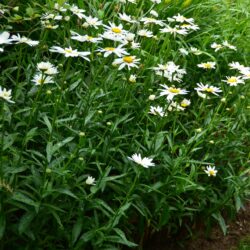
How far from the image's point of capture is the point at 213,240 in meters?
2.74

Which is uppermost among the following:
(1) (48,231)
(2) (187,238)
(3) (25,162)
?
(3) (25,162)

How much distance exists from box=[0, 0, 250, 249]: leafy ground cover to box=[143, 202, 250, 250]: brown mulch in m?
0.07

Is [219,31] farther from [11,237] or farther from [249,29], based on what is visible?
[11,237]

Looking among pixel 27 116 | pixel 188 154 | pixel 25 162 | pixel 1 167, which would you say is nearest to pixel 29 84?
pixel 27 116

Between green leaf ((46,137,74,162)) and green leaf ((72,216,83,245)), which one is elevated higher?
green leaf ((46,137,74,162))

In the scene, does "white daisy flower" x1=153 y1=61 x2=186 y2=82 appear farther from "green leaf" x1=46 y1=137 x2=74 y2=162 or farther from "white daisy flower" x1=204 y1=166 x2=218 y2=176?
"green leaf" x1=46 y1=137 x2=74 y2=162

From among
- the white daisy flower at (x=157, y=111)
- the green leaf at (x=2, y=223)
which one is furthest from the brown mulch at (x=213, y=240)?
the green leaf at (x=2, y=223)

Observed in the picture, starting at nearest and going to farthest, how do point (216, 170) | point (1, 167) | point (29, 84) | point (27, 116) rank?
point (1, 167) < point (27, 116) < point (29, 84) < point (216, 170)

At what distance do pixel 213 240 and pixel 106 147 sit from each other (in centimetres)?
92

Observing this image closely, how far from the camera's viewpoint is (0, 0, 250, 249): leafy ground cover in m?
1.96

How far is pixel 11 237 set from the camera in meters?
1.99

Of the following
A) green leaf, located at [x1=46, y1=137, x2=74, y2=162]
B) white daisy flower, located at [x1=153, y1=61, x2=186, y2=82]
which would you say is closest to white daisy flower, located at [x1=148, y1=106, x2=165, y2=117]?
white daisy flower, located at [x1=153, y1=61, x2=186, y2=82]

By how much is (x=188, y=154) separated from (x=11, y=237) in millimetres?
915

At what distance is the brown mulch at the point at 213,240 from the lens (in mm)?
2578
